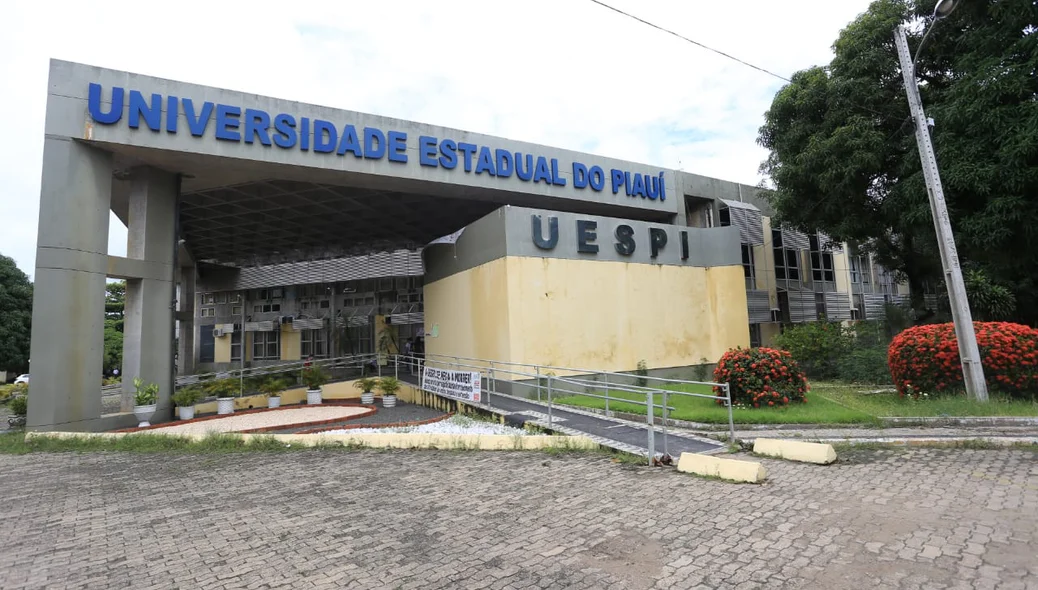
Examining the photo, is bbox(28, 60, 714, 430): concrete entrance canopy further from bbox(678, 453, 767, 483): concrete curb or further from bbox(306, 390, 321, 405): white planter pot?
bbox(678, 453, 767, 483): concrete curb

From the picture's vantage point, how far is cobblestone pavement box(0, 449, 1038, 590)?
3.77 meters

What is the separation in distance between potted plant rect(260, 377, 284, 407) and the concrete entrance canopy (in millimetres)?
2808

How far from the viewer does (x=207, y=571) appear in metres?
4.05

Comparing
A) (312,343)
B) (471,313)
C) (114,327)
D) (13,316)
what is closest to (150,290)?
(471,313)

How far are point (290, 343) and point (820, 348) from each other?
88.1ft

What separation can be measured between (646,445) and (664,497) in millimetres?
2280

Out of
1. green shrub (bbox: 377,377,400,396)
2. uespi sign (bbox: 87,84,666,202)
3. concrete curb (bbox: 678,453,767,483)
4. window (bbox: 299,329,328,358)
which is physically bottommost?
concrete curb (bbox: 678,453,767,483)

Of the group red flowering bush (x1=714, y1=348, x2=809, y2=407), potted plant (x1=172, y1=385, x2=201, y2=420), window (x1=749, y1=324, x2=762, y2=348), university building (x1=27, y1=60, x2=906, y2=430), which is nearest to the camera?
red flowering bush (x1=714, y1=348, x2=809, y2=407)

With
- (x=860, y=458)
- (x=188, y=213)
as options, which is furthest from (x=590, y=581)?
(x=188, y=213)

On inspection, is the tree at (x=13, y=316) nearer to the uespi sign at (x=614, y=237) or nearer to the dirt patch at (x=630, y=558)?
the uespi sign at (x=614, y=237)

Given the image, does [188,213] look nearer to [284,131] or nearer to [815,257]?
[284,131]

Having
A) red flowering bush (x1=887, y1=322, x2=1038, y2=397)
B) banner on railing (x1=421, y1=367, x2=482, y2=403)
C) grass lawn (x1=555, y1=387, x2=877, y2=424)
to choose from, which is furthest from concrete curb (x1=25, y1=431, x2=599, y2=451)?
red flowering bush (x1=887, y1=322, x2=1038, y2=397)

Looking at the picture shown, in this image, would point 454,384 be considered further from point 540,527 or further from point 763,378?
point 540,527

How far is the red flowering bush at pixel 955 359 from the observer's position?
31.7 ft
